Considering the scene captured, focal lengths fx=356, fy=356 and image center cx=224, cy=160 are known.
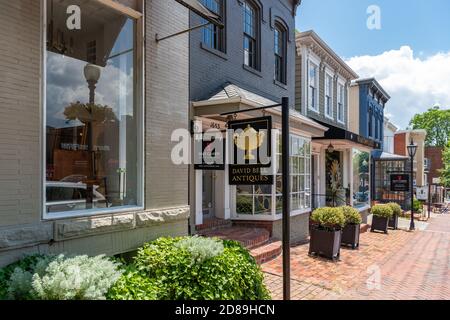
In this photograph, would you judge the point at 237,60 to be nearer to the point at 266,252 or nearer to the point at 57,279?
the point at 266,252

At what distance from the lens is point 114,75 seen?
547 centimetres

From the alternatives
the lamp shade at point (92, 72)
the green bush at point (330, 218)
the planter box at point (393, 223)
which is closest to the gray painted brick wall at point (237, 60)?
the lamp shade at point (92, 72)

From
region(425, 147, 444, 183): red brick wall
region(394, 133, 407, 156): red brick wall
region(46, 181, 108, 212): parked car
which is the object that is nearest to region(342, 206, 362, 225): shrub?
region(46, 181, 108, 212): parked car

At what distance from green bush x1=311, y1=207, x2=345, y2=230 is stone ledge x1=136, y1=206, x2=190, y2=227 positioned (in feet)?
11.6

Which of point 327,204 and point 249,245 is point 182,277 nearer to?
point 249,245

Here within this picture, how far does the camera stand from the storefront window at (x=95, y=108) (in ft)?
15.6

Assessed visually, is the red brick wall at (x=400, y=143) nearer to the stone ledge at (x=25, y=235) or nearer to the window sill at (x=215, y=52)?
the window sill at (x=215, y=52)

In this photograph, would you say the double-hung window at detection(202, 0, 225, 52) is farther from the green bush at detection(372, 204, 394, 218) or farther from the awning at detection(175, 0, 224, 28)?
the green bush at detection(372, 204, 394, 218)

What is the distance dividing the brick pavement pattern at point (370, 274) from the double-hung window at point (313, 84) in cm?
595

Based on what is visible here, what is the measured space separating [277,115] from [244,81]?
1.71 metres

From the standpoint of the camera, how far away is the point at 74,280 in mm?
3180

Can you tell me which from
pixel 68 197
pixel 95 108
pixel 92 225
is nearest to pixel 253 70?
pixel 95 108

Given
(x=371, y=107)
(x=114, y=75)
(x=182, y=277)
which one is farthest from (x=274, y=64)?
(x=371, y=107)

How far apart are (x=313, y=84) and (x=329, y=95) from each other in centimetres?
194
